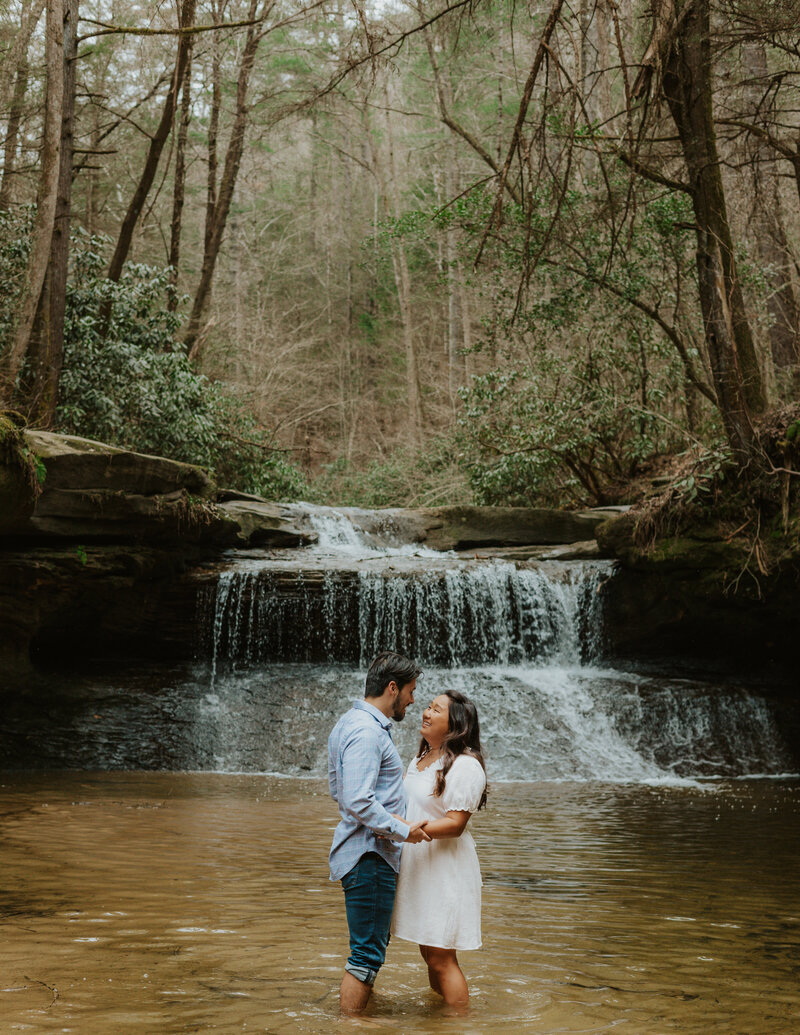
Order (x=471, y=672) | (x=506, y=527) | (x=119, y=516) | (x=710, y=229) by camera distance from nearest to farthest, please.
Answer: (x=710, y=229), (x=119, y=516), (x=471, y=672), (x=506, y=527)

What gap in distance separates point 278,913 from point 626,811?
15.3 feet

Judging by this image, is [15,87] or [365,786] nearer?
[365,786]

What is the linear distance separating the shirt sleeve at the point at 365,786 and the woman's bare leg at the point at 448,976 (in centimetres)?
54

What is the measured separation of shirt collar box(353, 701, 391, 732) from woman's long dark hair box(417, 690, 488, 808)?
5.8 inches

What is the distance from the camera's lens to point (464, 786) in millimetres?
3615

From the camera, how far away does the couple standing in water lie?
3.54 m

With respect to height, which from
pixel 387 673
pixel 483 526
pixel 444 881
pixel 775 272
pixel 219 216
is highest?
pixel 219 216

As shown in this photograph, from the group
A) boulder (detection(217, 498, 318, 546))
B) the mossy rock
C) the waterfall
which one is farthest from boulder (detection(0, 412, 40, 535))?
boulder (detection(217, 498, 318, 546))

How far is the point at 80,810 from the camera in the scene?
8.20 meters

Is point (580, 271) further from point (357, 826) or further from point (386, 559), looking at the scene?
point (357, 826)

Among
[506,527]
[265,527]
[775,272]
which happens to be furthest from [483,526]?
[775,272]

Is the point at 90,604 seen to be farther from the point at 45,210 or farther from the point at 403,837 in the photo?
the point at 403,837

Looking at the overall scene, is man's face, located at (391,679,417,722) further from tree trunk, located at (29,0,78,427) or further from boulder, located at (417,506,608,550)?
boulder, located at (417,506,608,550)

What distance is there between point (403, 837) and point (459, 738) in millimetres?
430
